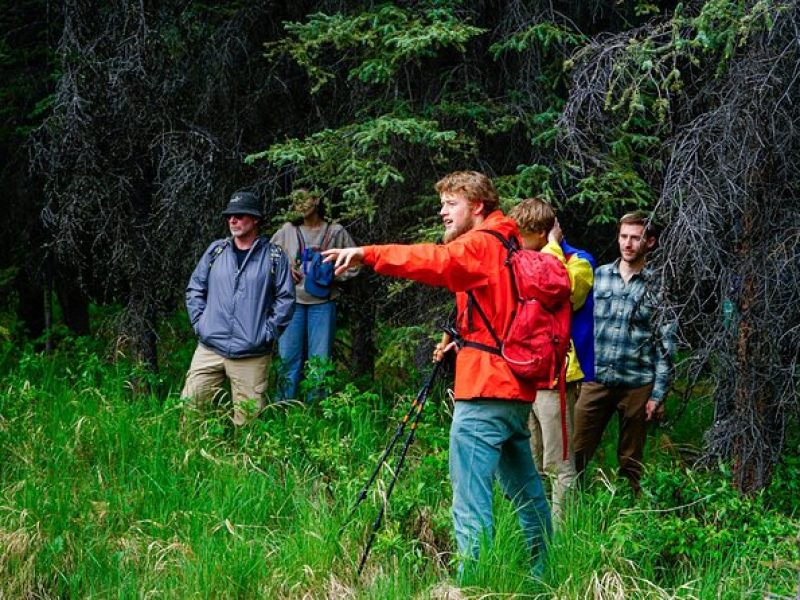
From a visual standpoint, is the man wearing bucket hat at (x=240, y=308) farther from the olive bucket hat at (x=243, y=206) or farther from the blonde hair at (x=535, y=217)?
the blonde hair at (x=535, y=217)

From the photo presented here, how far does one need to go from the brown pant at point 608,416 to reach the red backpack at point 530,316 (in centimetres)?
198

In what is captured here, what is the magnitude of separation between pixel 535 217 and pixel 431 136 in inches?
70.8

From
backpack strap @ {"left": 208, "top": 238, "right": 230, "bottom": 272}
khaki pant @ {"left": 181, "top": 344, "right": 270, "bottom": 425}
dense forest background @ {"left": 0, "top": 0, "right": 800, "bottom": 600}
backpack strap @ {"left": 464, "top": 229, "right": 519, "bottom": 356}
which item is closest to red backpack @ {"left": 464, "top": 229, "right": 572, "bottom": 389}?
backpack strap @ {"left": 464, "top": 229, "right": 519, "bottom": 356}

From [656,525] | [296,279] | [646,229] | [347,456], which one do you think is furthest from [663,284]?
[296,279]

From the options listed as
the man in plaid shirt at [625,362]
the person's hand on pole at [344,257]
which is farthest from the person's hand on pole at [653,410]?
the person's hand on pole at [344,257]

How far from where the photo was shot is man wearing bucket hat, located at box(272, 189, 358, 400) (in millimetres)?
9055

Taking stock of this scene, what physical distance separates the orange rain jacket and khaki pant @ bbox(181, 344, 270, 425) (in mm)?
3064

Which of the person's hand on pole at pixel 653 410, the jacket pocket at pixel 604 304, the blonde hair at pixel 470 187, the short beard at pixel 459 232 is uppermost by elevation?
the blonde hair at pixel 470 187

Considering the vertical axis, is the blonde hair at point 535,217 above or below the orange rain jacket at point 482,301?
above

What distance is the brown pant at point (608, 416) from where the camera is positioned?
7203 mm

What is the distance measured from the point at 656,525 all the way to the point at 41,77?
296 inches

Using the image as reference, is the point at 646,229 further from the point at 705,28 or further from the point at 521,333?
the point at 521,333

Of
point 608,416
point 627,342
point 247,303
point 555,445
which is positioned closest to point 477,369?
point 555,445

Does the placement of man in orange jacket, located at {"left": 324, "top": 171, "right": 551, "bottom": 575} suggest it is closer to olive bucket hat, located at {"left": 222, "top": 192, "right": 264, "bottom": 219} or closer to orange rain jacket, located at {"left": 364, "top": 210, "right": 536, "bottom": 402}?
orange rain jacket, located at {"left": 364, "top": 210, "right": 536, "bottom": 402}
